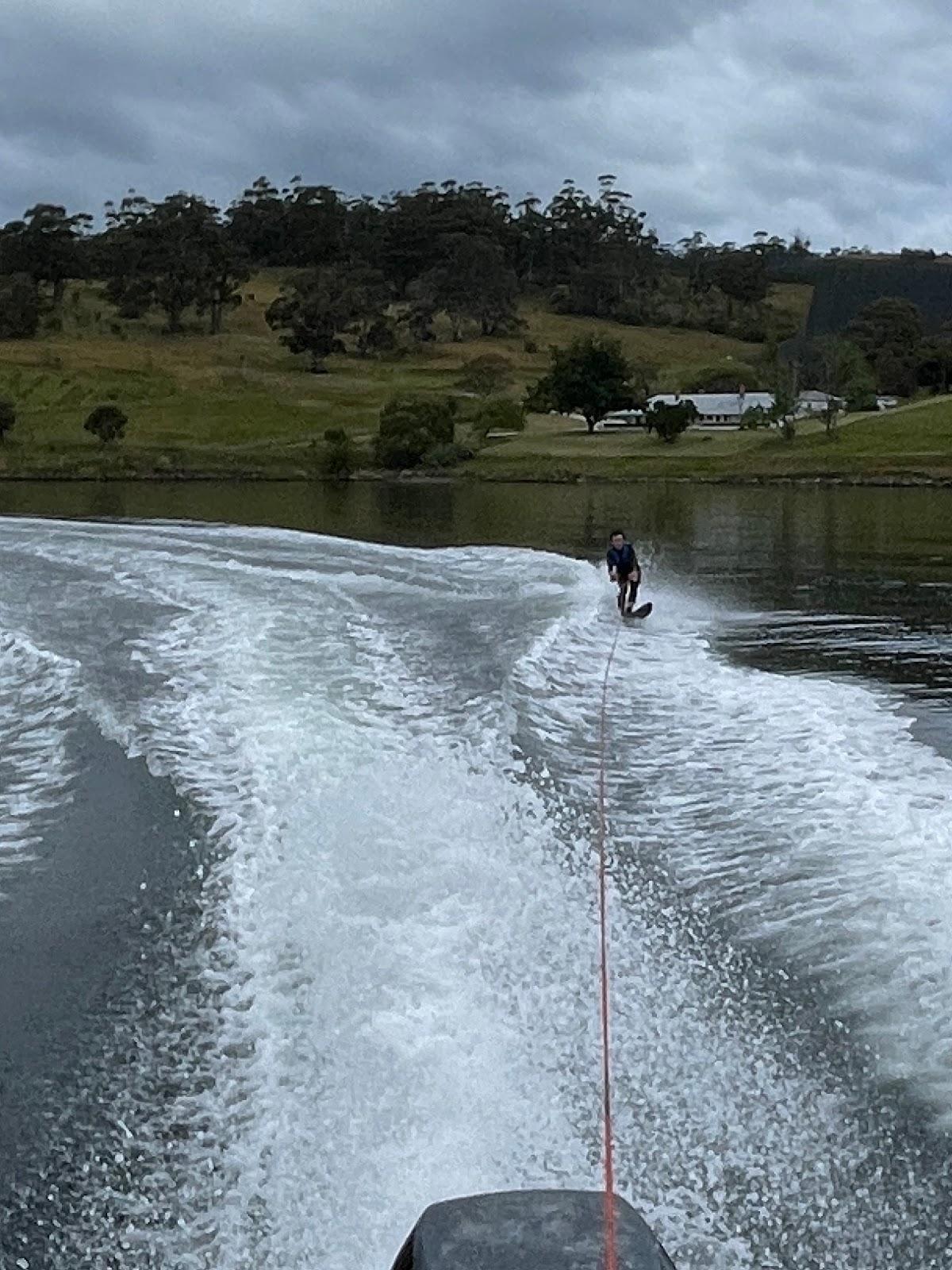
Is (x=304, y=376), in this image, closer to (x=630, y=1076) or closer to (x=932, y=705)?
(x=932, y=705)

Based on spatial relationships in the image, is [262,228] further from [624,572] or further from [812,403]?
[624,572]

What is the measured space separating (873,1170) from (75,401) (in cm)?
8900

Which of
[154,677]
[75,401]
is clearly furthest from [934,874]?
[75,401]

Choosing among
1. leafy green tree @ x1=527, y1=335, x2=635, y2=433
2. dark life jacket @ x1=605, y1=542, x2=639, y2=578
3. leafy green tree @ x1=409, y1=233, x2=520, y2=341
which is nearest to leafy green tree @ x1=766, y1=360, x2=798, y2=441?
leafy green tree @ x1=527, y1=335, x2=635, y2=433

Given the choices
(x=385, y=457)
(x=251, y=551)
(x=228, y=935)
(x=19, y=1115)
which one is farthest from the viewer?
(x=385, y=457)

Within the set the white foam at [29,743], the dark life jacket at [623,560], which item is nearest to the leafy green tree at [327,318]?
the dark life jacket at [623,560]

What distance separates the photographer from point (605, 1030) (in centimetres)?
735

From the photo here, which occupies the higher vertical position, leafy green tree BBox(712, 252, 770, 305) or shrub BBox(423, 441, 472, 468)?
leafy green tree BBox(712, 252, 770, 305)

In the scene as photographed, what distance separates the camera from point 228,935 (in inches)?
340

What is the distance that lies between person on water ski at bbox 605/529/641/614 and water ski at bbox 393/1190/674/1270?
16.3 m

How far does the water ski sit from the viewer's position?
14.2 feet

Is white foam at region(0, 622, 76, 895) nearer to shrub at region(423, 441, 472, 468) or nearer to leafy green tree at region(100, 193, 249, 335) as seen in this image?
shrub at region(423, 441, 472, 468)

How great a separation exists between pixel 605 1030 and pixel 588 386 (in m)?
80.7

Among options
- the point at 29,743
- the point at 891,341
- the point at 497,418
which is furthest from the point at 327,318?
the point at 29,743
